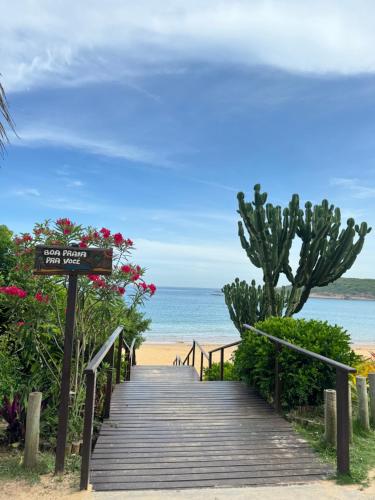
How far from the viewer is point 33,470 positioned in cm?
342

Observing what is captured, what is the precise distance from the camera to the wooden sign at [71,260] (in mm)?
3736

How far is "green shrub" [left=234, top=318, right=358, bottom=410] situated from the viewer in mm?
5078

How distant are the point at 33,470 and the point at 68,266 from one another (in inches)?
71.6

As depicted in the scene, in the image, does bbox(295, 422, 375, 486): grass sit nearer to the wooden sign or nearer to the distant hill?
the wooden sign

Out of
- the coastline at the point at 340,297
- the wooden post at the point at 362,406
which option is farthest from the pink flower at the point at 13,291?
the coastline at the point at 340,297

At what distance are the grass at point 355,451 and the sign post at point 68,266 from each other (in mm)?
2518

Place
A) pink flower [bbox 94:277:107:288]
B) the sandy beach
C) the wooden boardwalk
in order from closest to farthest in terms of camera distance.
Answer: the wooden boardwalk → pink flower [bbox 94:277:107:288] → the sandy beach

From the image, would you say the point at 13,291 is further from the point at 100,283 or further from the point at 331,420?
the point at 331,420

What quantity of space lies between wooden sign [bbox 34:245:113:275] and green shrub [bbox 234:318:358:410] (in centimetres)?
278

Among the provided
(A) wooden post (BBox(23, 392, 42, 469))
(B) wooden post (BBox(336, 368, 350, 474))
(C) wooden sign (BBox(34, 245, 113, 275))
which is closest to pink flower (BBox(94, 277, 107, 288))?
(C) wooden sign (BBox(34, 245, 113, 275))

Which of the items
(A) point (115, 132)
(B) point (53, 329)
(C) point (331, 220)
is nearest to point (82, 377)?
(B) point (53, 329)

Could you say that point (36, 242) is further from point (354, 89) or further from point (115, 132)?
point (115, 132)

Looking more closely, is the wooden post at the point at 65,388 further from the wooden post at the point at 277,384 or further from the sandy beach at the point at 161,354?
the sandy beach at the point at 161,354

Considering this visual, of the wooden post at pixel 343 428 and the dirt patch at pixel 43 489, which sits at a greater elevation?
the wooden post at pixel 343 428
